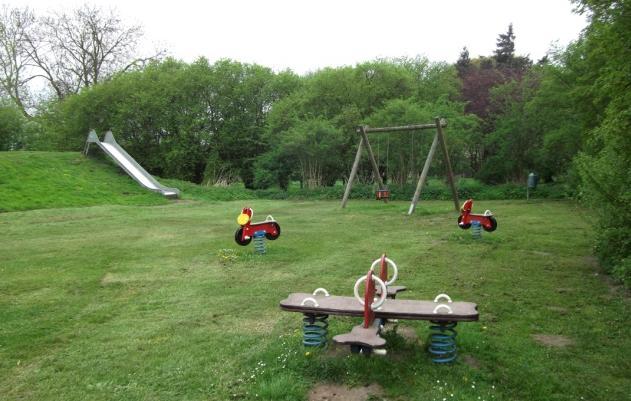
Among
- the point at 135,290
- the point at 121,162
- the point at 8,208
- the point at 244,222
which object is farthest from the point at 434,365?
the point at 121,162

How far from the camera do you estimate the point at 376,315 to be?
4223mm

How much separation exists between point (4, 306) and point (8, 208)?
1274cm

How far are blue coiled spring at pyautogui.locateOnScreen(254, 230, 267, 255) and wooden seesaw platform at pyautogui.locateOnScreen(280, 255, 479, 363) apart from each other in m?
4.82

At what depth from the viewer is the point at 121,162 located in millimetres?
25625

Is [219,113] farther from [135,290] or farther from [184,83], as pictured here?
[135,290]

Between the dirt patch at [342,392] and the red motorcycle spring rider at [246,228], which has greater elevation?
the red motorcycle spring rider at [246,228]

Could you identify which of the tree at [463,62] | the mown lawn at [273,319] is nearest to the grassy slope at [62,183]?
the mown lawn at [273,319]

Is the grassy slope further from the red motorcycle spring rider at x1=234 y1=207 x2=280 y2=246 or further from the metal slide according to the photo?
A: the red motorcycle spring rider at x1=234 y1=207 x2=280 y2=246

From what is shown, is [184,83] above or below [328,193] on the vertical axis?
above

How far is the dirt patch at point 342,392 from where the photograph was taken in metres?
3.52

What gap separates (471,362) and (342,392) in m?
1.23

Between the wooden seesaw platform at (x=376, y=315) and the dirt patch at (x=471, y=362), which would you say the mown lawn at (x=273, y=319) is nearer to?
the dirt patch at (x=471, y=362)

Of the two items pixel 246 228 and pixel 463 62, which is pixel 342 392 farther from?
pixel 463 62

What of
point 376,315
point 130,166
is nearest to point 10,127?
point 130,166
